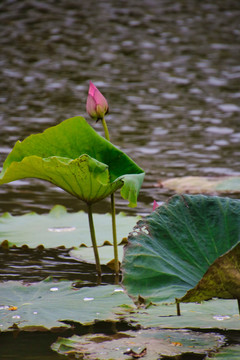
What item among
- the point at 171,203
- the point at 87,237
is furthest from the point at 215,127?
the point at 171,203

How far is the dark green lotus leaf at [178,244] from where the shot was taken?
1.16 meters

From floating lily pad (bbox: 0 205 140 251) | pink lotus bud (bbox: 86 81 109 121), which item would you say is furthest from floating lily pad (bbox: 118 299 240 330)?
floating lily pad (bbox: 0 205 140 251)

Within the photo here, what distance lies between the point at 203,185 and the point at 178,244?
1.69m

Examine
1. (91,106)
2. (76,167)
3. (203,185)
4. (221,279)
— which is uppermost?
(91,106)

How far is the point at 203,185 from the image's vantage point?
113 inches

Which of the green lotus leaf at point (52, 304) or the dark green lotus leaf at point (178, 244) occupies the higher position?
the dark green lotus leaf at point (178, 244)

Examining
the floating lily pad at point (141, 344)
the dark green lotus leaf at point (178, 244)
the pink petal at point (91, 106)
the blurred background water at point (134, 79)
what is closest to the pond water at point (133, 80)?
the blurred background water at point (134, 79)

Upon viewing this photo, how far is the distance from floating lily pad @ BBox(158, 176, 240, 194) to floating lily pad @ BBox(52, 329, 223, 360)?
4.93 feet

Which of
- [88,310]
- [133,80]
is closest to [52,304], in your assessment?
[88,310]

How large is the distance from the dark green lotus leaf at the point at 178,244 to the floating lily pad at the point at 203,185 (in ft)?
4.72

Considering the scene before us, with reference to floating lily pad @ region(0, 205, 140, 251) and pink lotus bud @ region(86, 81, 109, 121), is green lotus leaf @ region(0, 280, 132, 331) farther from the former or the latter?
floating lily pad @ region(0, 205, 140, 251)

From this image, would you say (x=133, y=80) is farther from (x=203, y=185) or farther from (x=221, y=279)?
(x=221, y=279)

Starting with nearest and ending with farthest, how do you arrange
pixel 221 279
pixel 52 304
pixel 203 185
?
pixel 221 279, pixel 52 304, pixel 203 185

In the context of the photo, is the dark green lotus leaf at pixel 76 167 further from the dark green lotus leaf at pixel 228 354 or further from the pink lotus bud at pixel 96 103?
the dark green lotus leaf at pixel 228 354
